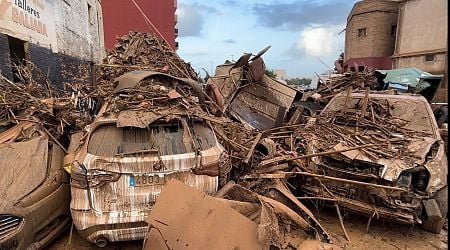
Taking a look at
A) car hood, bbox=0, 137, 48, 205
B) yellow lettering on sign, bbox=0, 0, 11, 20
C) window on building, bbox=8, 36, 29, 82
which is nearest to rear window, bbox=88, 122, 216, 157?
car hood, bbox=0, 137, 48, 205

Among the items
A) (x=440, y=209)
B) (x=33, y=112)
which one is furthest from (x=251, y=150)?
(x=33, y=112)

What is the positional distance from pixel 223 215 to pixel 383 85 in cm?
1063

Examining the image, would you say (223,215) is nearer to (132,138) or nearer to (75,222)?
(132,138)

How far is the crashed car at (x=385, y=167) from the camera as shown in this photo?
13.5ft

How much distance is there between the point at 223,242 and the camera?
2.67 meters

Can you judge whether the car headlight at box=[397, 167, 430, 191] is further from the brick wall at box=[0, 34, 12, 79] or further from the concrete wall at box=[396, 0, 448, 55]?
the concrete wall at box=[396, 0, 448, 55]

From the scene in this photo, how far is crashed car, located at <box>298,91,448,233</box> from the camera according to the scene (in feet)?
13.5

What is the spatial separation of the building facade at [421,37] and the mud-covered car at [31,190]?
71.9 ft

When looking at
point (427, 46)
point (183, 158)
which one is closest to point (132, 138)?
point (183, 158)

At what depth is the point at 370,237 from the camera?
429 cm

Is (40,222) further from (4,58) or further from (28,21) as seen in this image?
(28,21)

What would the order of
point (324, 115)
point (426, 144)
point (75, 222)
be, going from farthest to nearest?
point (324, 115) < point (426, 144) < point (75, 222)

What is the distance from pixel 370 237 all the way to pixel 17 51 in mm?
9160

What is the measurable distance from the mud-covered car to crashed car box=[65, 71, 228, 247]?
48cm
